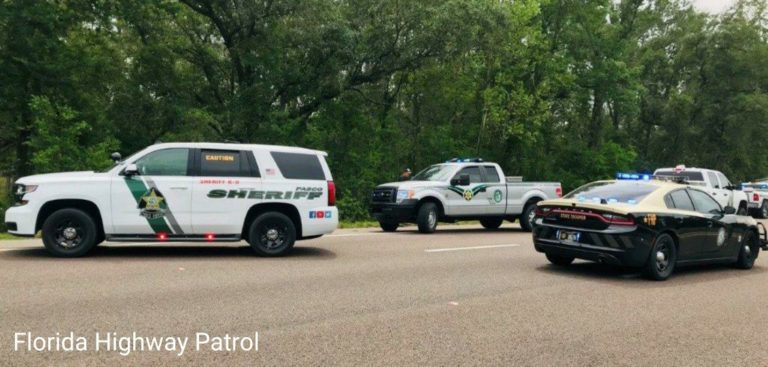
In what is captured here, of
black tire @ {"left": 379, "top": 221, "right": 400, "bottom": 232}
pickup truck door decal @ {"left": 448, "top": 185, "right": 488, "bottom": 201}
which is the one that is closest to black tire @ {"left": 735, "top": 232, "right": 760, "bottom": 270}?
pickup truck door decal @ {"left": 448, "top": 185, "right": 488, "bottom": 201}

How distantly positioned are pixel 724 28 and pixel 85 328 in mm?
48812

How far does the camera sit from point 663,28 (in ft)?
160

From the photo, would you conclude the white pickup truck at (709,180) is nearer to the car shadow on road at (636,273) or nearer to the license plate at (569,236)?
the car shadow on road at (636,273)

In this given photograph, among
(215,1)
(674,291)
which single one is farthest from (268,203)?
(215,1)

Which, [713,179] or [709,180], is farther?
[713,179]

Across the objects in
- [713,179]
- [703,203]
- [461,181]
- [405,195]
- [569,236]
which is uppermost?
[713,179]

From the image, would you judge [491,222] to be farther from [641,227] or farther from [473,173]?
[641,227]

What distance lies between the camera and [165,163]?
10148 millimetres

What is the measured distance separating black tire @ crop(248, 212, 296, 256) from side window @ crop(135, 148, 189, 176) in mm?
1503

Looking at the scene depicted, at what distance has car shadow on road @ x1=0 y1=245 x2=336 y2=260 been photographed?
10066 mm

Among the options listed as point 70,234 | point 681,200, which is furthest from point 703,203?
point 70,234

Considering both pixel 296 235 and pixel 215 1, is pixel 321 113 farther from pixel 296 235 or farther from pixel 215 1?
pixel 296 235

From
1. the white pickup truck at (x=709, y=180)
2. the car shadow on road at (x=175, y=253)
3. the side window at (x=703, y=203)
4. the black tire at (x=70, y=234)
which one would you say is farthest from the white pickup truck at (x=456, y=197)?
the black tire at (x=70, y=234)

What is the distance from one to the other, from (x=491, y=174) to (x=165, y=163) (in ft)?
32.8
